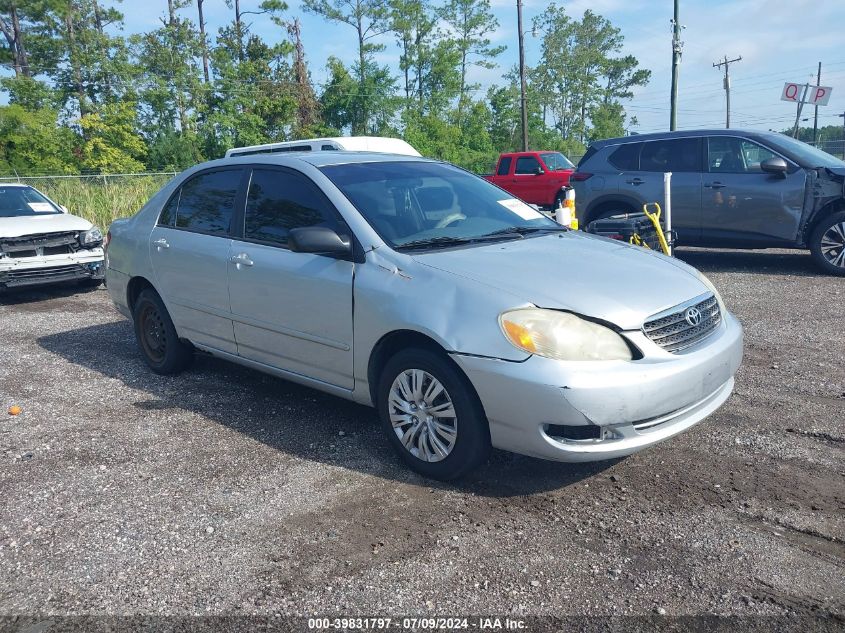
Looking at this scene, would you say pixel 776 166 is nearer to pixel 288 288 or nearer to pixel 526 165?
pixel 288 288

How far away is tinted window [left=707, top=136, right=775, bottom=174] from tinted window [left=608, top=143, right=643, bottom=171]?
96cm

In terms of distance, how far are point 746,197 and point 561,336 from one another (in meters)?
7.12

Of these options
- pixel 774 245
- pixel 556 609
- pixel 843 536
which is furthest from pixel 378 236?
pixel 774 245

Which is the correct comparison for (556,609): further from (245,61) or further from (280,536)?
(245,61)

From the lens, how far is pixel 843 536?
3.14 metres

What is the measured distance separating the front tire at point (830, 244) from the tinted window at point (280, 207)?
23.6ft

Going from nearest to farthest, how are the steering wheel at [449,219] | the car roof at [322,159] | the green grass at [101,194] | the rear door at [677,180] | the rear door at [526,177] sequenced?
1. the steering wheel at [449,219]
2. the car roof at [322,159]
3. the rear door at [677,180]
4. the green grass at [101,194]
5. the rear door at [526,177]

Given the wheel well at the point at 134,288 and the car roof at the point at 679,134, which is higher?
the car roof at the point at 679,134

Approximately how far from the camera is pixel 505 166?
2117 cm

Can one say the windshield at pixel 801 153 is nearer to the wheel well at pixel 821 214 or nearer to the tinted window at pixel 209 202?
the wheel well at pixel 821 214

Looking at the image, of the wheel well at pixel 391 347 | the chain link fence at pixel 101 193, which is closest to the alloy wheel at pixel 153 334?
the wheel well at pixel 391 347

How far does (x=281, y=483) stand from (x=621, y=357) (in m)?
1.87

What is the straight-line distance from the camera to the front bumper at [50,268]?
30.8 feet

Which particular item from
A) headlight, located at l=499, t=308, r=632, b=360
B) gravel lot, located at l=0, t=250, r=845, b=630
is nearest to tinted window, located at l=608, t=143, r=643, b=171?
gravel lot, located at l=0, t=250, r=845, b=630
